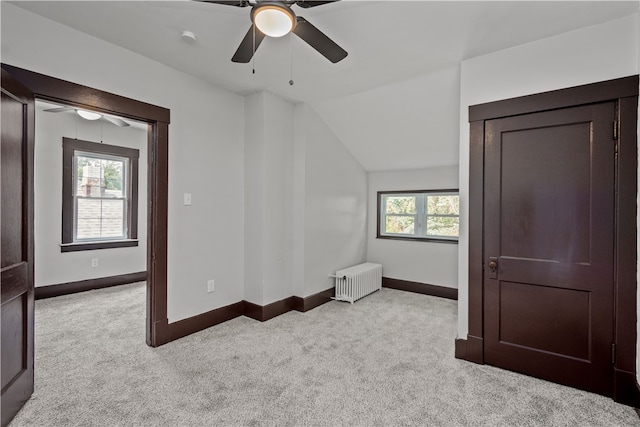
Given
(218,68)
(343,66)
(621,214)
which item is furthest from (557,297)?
(218,68)

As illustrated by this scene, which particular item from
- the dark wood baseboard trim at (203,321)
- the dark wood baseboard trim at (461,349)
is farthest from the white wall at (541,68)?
the dark wood baseboard trim at (203,321)

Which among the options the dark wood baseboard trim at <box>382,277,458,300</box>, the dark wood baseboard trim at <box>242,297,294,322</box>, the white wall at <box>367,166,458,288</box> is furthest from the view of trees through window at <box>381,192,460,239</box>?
the dark wood baseboard trim at <box>242,297,294,322</box>

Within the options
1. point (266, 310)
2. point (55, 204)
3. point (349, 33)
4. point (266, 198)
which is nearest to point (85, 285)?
point (55, 204)

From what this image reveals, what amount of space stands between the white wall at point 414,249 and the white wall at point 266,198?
74.3 inches

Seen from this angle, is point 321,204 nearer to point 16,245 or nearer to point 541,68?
point 541,68

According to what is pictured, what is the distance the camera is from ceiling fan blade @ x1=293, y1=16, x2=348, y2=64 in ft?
5.83

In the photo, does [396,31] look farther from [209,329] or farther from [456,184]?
[209,329]

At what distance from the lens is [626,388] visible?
209 centimetres

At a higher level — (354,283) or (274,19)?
(274,19)

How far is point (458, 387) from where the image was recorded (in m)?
2.26

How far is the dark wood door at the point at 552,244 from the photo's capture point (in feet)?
7.26

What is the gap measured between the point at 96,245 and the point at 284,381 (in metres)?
4.09

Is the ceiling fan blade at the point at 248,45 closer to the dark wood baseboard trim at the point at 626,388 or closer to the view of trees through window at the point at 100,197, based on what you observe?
the dark wood baseboard trim at the point at 626,388

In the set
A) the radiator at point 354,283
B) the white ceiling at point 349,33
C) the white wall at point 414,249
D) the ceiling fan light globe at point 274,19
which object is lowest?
the radiator at point 354,283
